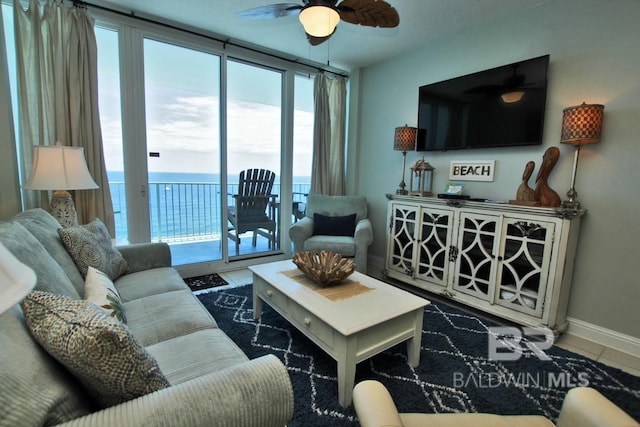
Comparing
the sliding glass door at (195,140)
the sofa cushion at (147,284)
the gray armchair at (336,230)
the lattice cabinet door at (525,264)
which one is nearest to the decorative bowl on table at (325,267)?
the sofa cushion at (147,284)

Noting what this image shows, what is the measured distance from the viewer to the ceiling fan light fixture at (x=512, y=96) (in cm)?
246

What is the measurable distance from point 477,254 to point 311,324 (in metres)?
1.62

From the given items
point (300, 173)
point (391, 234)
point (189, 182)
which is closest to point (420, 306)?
point (391, 234)

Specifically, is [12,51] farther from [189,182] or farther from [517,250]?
[517,250]

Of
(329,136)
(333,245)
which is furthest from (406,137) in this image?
(333,245)

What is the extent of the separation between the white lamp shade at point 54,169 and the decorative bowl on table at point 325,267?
1623mm

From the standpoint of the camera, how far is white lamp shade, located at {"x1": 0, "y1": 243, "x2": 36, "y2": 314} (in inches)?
16.2

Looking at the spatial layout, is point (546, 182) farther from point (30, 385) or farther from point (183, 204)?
point (183, 204)

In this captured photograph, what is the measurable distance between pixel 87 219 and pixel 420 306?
2.72m

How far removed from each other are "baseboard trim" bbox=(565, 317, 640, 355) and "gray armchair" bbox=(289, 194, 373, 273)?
1.72 metres

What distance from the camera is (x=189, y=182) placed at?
13.0 ft

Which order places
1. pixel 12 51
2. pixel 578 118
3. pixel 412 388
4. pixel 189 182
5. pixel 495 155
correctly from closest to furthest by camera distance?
pixel 412 388, pixel 578 118, pixel 12 51, pixel 495 155, pixel 189 182

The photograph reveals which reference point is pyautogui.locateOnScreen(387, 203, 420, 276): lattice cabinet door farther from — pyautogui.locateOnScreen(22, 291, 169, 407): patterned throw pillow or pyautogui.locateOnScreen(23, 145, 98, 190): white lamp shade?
pyautogui.locateOnScreen(23, 145, 98, 190): white lamp shade

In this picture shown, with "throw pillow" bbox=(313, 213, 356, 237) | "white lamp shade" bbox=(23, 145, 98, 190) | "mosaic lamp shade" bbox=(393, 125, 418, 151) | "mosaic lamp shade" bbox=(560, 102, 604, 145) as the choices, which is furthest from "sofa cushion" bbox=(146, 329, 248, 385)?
"mosaic lamp shade" bbox=(393, 125, 418, 151)
